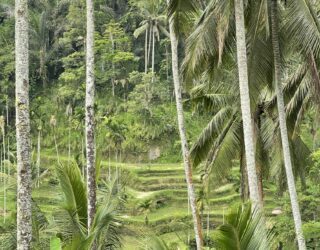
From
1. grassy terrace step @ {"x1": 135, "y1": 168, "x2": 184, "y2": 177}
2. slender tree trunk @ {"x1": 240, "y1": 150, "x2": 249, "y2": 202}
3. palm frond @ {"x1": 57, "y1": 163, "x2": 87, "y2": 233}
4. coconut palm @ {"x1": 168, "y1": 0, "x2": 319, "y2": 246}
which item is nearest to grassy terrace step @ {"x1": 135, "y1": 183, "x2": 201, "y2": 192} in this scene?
grassy terrace step @ {"x1": 135, "y1": 168, "x2": 184, "y2": 177}

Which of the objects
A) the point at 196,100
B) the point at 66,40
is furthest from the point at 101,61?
the point at 196,100

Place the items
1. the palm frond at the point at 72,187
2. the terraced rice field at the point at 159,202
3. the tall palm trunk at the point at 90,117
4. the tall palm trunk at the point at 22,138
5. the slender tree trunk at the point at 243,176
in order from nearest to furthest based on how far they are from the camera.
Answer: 1. the tall palm trunk at the point at 22,138
2. the palm frond at the point at 72,187
3. the tall palm trunk at the point at 90,117
4. the slender tree trunk at the point at 243,176
5. the terraced rice field at the point at 159,202

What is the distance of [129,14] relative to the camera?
143 feet

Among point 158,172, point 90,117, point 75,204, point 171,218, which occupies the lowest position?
point 171,218

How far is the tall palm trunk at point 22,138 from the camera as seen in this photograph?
19.8ft

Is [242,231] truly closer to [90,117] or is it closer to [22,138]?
[22,138]

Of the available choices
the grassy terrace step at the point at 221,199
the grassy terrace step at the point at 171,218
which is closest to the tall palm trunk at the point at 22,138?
the grassy terrace step at the point at 171,218

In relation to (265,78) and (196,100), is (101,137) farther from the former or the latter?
(265,78)

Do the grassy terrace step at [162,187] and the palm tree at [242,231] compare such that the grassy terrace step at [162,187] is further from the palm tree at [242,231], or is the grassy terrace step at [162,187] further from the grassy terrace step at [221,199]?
the palm tree at [242,231]

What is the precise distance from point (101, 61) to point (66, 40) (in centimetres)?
334

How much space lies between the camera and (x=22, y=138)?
6238 millimetres

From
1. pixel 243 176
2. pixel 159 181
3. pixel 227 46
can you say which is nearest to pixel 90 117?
pixel 227 46

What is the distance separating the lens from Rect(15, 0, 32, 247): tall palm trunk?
6.05 metres

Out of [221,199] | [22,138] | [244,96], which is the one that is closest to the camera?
[22,138]
